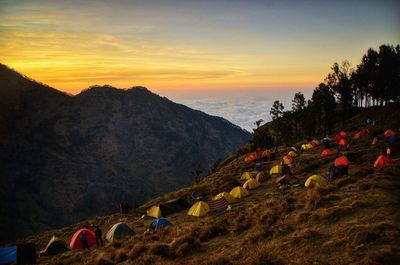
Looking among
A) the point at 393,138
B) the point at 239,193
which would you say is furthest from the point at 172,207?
the point at 393,138

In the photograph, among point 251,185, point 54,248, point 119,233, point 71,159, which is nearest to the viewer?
point 119,233

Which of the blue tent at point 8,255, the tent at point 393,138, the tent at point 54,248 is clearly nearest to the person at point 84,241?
the tent at point 54,248

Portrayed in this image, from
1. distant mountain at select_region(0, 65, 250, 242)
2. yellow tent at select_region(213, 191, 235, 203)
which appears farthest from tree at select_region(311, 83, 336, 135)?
distant mountain at select_region(0, 65, 250, 242)

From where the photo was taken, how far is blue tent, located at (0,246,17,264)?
2470 cm

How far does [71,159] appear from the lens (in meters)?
163

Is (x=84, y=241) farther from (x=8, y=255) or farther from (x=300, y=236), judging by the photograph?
(x=300, y=236)

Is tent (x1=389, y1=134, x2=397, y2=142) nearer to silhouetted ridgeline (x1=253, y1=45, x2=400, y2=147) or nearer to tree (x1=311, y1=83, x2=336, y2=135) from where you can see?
silhouetted ridgeline (x1=253, y1=45, x2=400, y2=147)

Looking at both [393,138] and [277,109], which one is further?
[277,109]

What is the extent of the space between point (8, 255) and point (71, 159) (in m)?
146

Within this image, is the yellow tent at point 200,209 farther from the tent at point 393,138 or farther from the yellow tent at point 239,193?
the tent at point 393,138

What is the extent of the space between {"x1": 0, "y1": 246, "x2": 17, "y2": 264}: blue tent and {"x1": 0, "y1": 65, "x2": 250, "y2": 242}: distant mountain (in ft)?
329

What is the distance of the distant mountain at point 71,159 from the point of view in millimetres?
137750

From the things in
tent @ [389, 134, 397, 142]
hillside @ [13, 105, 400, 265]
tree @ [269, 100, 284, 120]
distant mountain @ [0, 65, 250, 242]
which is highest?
tree @ [269, 100, 284, 120]

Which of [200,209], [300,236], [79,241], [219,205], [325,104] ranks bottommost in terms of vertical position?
[79,241]
